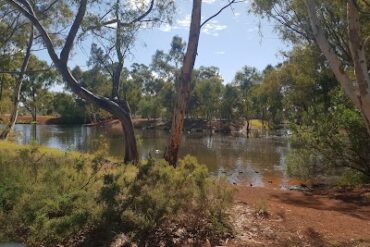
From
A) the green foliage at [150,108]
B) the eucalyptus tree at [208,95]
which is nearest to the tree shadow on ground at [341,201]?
the eucalyptus tree at [208,95]

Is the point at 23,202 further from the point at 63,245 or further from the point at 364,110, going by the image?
the point at 364,110

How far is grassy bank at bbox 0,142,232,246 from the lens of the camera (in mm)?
5992

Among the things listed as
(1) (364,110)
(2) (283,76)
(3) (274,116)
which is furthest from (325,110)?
(3) (274,116)

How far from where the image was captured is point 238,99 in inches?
2635

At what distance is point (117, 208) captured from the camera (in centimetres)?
629

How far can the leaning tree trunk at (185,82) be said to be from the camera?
11953 millimetres

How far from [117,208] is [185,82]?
20.5 feet

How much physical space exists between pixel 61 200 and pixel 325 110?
44.5 ft

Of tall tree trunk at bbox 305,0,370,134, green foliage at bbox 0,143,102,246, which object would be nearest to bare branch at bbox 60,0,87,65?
green foliage at bbox 0,143,102,246

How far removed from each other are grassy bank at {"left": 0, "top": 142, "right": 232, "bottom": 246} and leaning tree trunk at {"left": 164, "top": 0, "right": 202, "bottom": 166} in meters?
4.24

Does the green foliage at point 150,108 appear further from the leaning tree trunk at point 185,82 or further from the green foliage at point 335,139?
the leaning tree trunk at point 185,82

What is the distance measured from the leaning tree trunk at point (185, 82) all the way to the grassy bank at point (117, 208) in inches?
167

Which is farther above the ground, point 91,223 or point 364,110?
point 364,110

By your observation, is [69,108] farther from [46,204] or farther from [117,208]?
[117,208]
